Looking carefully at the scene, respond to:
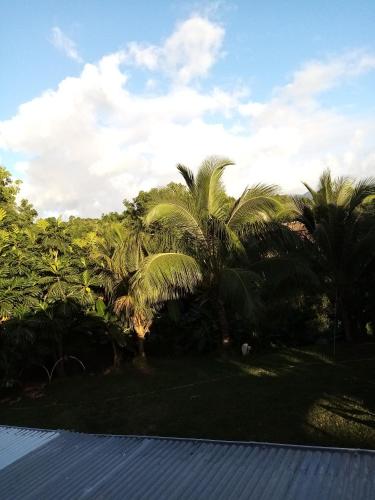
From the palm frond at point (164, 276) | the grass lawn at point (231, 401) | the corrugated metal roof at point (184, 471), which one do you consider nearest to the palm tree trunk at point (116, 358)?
the grass lawn at point (231, 401)

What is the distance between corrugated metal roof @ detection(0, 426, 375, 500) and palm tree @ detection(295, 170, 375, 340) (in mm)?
6557

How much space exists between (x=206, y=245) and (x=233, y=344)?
10.8 feet

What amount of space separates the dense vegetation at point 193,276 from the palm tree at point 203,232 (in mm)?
28

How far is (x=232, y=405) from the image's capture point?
6980mm

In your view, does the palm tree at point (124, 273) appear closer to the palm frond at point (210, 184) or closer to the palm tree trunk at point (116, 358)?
the palm tree trunk at point (116, 358)

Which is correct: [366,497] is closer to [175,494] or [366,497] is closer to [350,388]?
[175,494]

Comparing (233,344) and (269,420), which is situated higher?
(233,344)

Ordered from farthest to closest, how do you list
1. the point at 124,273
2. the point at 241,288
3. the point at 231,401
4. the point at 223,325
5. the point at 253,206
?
the point at 124,273 < the point at 223,325 < the point at 253,206 < the point at 241,288 < the point at 231,401

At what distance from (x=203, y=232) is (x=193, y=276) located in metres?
1.14

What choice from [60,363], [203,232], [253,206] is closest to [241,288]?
[203,232]

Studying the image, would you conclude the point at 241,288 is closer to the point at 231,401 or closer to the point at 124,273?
the point at 231,401

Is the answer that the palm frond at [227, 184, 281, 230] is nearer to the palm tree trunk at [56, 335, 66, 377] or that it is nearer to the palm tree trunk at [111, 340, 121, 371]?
the palm tree trunk at [111, 340, 121, 371]

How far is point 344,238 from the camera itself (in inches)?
387

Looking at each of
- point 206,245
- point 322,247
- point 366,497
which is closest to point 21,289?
point 206,245
